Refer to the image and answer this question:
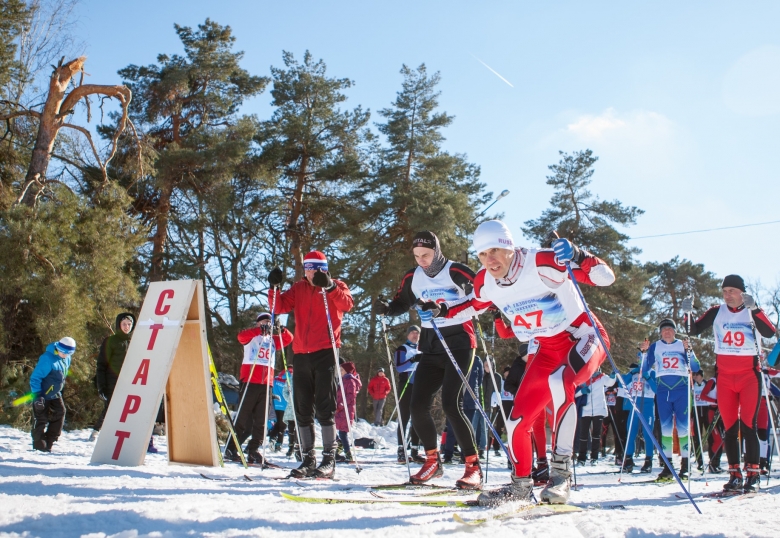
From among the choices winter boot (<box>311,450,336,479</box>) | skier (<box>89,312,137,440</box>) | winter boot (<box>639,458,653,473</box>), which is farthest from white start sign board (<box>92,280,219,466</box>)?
winter boot (<box>639,458,653,473</box>)

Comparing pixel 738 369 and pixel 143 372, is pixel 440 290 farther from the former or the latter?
pixel 738 369

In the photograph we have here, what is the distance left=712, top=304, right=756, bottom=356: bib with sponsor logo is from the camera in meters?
6.43

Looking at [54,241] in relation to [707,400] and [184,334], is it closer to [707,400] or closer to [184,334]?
[184,334]

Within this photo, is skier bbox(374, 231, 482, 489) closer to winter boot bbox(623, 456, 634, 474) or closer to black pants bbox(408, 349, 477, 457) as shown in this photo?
black pants bbox(408, 349, 477, 457)

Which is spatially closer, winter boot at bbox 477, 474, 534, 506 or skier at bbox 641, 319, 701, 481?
winter boot at bbox 477, 474, 534, 506

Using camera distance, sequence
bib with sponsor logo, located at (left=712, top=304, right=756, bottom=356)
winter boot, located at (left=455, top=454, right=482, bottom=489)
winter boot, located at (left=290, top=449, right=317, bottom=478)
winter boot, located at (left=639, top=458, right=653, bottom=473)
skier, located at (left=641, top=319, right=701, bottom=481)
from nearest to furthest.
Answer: winter boot, located at (left=455, top=454, right=482, bottom=489), winter boot, located at (left=290, top=449, right=317, bottom=478), bib with sponsor logo, located at (left=712, top=304, right=756, bottom=356), skier, located at (left=641, top=319, right=701, bottom=481), winter boot, located at (left=639, top=458, right=653, bottom=473)

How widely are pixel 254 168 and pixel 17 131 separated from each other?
30.5 ft

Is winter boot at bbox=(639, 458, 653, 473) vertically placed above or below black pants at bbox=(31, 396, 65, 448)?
below

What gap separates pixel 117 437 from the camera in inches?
228

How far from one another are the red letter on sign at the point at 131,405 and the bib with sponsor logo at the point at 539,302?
3578mm

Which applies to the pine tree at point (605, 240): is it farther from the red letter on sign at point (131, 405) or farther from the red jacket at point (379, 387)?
the red letter on sign at point (131, 405)

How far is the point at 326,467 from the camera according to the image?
5.72 m

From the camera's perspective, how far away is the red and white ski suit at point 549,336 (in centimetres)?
→ 407

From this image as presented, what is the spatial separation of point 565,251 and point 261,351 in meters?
5.43
